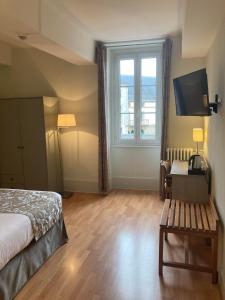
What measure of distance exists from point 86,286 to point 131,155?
10.00ft

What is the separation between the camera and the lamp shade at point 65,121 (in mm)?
4645

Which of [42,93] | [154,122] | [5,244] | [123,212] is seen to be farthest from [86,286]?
[42,93]

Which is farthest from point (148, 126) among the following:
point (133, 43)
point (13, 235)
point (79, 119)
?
point (13, 235)

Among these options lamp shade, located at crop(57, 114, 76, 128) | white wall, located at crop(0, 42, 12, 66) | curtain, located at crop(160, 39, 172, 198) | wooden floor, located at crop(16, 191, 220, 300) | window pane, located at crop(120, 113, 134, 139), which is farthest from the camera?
window pane, located at crop(120, 113, 134, 139)

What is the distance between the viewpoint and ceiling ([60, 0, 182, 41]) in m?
2.98

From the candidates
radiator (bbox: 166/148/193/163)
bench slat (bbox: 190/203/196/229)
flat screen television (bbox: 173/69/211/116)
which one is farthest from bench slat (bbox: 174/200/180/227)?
radiator (bbox: 166/148/193/163)

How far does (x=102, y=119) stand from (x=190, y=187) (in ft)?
7.19

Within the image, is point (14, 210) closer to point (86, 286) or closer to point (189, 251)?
point (86, 286)

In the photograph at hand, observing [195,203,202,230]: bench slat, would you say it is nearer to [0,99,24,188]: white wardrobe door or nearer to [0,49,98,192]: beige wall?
[0,49,98,192]: beige wall

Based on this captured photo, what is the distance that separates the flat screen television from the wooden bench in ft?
3.34

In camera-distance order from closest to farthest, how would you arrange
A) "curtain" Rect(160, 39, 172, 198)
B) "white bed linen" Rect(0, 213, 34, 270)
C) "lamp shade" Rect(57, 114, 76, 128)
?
"white bed linen" Rect(0, 213, 34, 270), "curtain" Rect(160, 39, 172, 198), "lamp shade" Rect(57, 114, 76, 128)

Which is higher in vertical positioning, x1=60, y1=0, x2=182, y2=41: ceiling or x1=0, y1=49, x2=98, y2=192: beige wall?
x1=60, y1=0, x2=182, y2=41: ceiling

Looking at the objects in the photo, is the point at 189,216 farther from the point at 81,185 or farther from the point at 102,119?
the point at 81,185

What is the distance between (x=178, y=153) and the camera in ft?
15.1
